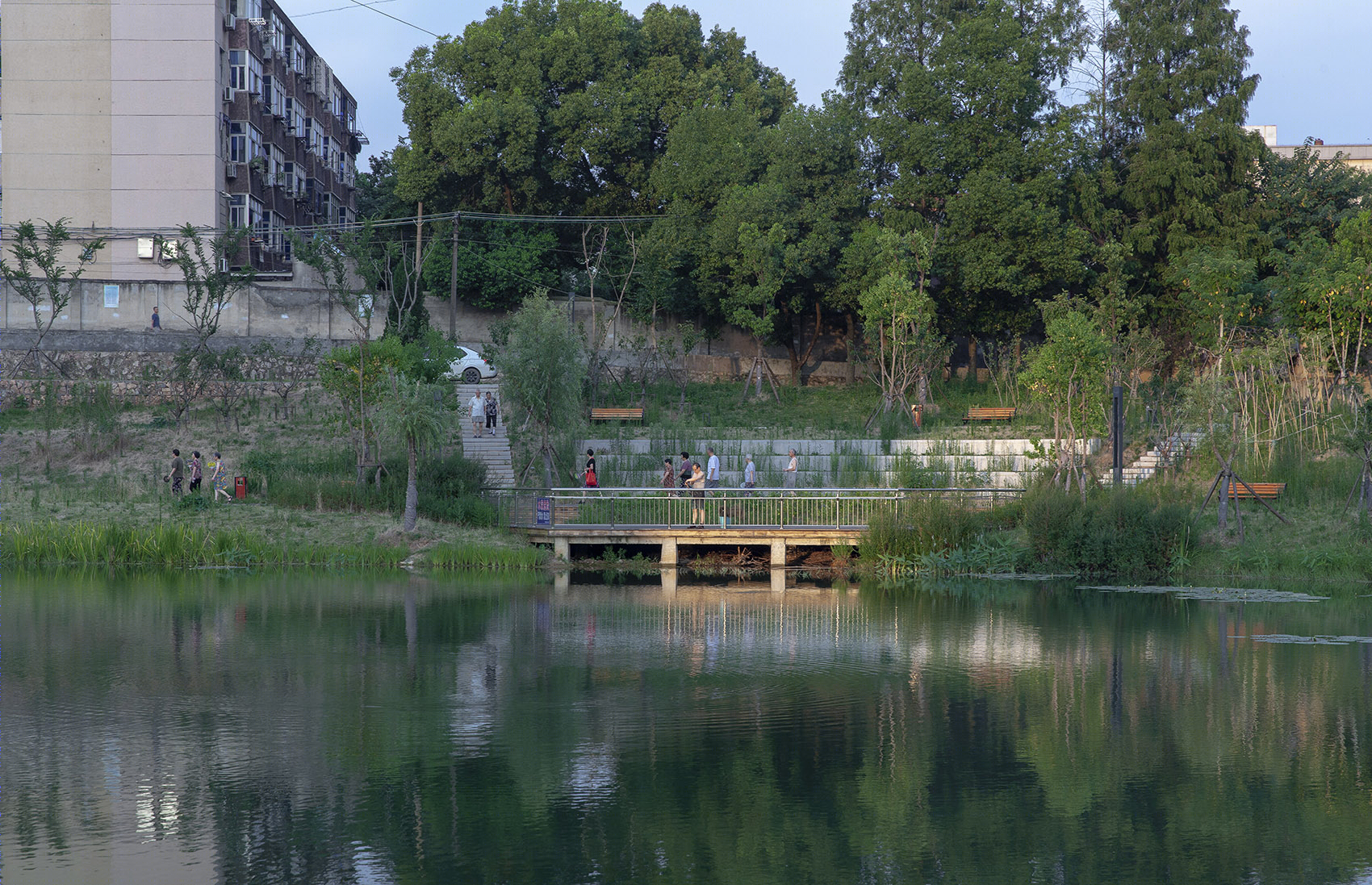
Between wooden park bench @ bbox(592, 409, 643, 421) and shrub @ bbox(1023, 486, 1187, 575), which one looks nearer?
shrub @ bbox(1023, 486, 1187, 575)

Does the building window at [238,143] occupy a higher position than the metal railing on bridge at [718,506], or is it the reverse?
the building window at [238,143]

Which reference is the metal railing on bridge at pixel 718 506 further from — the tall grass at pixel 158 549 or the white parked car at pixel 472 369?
the white parked car at pixel 472 369

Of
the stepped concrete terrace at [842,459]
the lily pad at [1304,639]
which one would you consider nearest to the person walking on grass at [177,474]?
the stepped concrete terrace at [842,459]

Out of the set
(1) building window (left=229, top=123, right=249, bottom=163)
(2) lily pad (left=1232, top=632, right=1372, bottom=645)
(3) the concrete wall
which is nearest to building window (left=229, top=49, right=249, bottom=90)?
(1) building window (left=229, top=123, right=249, bottom=163)

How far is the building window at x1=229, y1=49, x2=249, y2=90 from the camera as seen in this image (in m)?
47.3

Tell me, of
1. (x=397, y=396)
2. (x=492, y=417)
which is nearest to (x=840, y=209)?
(x=492, y=417)

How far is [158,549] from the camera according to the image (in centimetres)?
2478

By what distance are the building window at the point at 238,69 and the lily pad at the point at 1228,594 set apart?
38017 mm

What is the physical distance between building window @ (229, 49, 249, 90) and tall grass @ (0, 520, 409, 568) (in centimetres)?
2689

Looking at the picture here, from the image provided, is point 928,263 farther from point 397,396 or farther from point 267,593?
point 267,593

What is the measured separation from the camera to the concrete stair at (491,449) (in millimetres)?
31797

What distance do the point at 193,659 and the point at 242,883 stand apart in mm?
7152

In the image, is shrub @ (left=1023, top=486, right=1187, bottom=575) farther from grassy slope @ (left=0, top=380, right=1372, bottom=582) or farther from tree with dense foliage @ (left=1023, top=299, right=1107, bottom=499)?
tree with dense foliage @ (left=1023, top=299, right=1107, bottom=499)

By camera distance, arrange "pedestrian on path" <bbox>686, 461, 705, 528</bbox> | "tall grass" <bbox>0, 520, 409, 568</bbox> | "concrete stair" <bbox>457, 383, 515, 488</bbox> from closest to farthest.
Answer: "tall grass" <bbox>0, 520, 409, 568</bbox>
"pedestrian on path" <bbox>686, 461, 705, 528</bbox>
"concrete stair" <bbox>457, 383, 515, 488</bbox>
